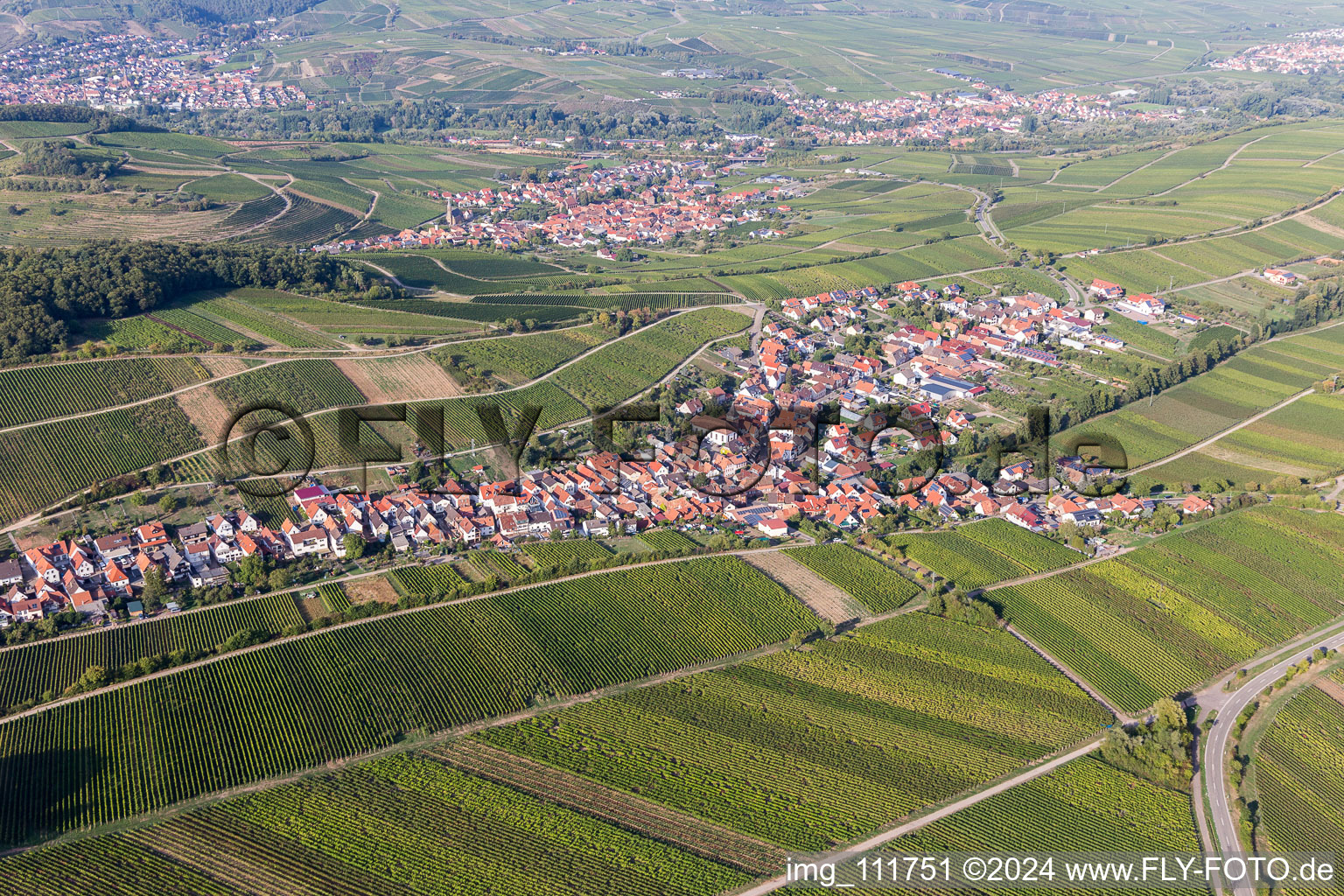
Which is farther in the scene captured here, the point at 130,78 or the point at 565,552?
the point at 130,78

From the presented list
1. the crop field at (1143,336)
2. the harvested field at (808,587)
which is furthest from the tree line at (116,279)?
the crop field at (1143,336)

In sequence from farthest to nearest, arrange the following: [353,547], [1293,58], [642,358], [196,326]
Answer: [1293,58] < [642,358] < [196,326] < [353,547]

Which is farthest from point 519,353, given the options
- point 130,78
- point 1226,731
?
point 130,78

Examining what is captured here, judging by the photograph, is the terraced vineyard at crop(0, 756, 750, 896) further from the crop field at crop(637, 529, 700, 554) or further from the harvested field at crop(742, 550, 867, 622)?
the crop field at crop(637, 529, 700, 554)

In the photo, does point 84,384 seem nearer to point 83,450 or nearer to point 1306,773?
point 83,450

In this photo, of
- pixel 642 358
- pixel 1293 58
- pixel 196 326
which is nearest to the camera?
pixel 196 326

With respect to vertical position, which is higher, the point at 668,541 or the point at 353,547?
the point at 353,547

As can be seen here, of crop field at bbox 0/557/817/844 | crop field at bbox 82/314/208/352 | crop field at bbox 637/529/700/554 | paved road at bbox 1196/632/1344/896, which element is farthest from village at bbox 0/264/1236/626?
crop field at bbox 82/314/208/352
